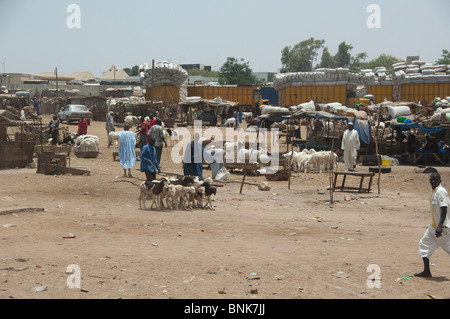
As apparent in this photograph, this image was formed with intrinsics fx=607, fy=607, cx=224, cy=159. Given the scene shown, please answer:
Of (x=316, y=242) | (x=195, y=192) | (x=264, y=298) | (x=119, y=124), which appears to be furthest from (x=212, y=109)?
(x=264, y=298)

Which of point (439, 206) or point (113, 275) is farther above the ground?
point (439, 206)

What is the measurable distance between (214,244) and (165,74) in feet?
117

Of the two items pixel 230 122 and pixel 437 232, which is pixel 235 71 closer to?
pixel 230 122

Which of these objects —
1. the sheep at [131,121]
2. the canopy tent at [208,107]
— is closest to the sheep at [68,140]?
the sheep at [131,121]

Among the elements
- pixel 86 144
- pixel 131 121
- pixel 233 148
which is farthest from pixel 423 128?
pixel 131 121

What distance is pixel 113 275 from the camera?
283 inches

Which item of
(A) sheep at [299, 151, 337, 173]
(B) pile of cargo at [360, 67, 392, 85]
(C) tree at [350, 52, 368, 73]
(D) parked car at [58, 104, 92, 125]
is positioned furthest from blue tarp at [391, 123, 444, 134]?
(C) tree at [350, 52, 368, 73]

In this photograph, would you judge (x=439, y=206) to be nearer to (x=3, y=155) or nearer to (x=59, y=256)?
(x=59, y=256)

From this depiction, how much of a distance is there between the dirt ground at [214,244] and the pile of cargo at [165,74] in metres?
28.5

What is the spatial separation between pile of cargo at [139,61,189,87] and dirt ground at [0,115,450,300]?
2854 cm

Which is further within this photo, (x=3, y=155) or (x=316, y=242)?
(x=3, y=155)

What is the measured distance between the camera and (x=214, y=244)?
9078 mm
